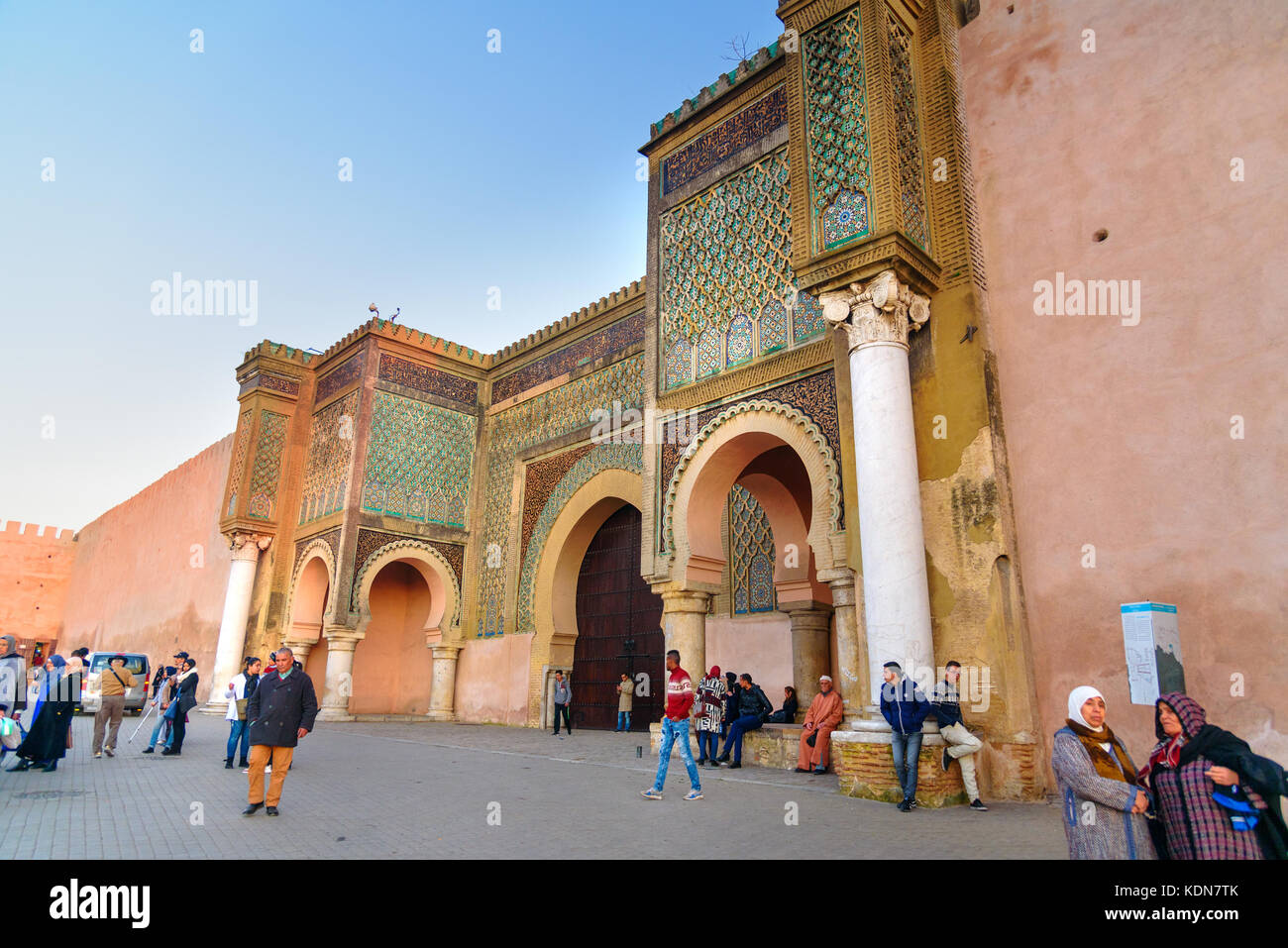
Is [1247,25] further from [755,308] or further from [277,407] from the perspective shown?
[277,407]

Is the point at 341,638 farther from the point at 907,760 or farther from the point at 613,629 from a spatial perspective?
the point at 907,760

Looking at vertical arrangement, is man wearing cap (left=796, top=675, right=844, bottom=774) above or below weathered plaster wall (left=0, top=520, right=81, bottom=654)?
below

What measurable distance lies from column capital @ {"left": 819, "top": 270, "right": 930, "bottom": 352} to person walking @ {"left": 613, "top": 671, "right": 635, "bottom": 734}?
7173mm

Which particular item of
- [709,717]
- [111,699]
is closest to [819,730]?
[709,717]

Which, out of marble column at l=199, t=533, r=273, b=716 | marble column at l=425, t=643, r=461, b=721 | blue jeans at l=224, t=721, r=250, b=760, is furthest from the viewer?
marble column at l=199, t=533, r=273, b=716

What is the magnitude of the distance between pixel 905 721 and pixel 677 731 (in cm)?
164

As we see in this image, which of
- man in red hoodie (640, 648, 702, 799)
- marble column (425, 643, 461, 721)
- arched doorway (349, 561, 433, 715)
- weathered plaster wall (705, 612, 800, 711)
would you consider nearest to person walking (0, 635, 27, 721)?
man in red hoodie (640, 648, 702, 799)

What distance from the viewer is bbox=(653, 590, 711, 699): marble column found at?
29.0 ft

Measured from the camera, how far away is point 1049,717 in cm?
616

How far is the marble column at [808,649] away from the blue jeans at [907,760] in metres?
3.69

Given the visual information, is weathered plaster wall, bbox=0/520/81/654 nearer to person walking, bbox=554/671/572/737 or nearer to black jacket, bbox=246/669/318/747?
person walking, bbox=554/671/572/737

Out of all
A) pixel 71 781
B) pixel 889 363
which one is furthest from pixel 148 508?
pixel 889 363

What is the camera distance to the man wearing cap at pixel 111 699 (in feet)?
26.4

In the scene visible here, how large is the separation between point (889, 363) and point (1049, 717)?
3.04 metres
